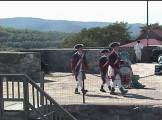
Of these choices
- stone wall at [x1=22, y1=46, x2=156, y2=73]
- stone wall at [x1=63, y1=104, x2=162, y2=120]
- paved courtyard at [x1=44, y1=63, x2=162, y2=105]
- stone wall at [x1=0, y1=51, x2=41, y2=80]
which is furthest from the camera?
stone wall at [x1=22, y1=46, x2=156, y2=73]

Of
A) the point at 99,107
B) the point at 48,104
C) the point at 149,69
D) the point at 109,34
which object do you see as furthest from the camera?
the point at 109,34

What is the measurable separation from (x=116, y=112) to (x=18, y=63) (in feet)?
19.2

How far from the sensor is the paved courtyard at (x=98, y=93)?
1080 cm

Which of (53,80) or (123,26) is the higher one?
(123,26)

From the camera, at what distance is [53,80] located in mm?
15492

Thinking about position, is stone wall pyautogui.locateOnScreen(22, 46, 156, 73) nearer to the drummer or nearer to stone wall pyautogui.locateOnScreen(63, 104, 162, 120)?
the drummer

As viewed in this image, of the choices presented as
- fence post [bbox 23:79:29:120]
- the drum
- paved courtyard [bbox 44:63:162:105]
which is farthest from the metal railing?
the drum

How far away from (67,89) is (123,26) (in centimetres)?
6287

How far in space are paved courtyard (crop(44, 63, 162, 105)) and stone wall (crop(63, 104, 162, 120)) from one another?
0.21 meters

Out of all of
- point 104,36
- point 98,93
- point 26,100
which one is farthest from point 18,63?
point 104,36

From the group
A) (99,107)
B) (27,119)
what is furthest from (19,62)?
(27,119)

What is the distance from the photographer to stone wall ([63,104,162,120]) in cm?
1017

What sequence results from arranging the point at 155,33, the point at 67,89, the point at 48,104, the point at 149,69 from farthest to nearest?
1. the point at 155,33
2. the point at 149,69
3. the point at 67,89
4. the point at 48,104

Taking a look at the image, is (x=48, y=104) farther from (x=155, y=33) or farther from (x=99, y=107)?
(x=155, y=33)
